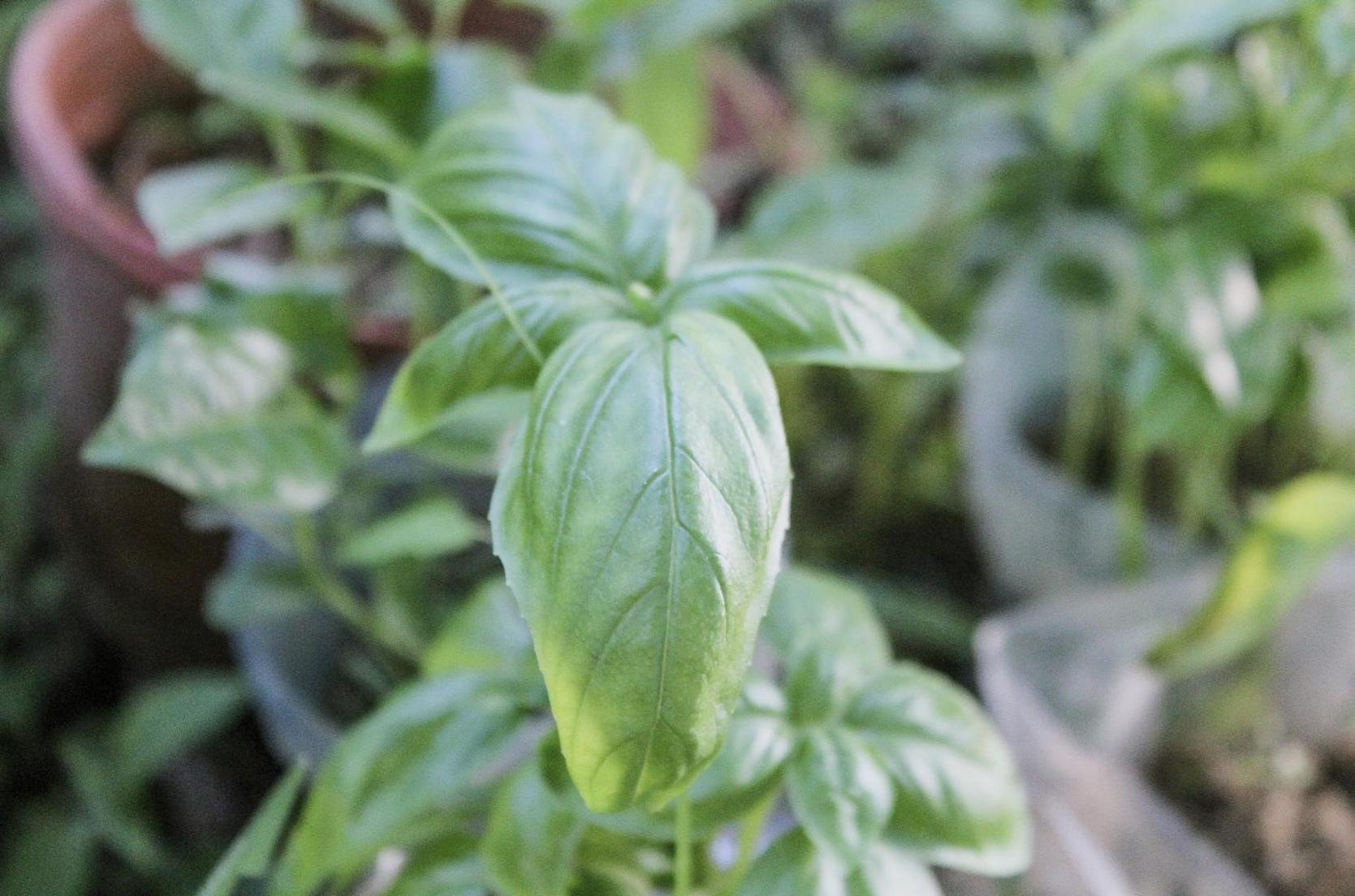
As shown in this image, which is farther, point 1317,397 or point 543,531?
point 1317,397

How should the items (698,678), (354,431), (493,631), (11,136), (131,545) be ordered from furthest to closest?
(11,136), (131,545), (354,431), (493,631), (698,678)

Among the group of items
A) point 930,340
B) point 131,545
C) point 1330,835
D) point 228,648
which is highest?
point 930,340

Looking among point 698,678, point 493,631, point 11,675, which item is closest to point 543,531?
point 698,678

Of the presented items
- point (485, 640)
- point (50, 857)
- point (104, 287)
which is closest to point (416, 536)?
point (485, 640)

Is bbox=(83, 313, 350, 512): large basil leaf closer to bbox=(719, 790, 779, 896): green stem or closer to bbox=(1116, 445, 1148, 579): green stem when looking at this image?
bbox=(719, 790, 779, 896): green stem

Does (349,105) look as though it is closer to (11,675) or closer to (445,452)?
(445,452)

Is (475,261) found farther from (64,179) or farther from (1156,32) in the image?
(64,179)

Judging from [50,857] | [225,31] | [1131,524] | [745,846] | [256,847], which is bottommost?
[1131,524]

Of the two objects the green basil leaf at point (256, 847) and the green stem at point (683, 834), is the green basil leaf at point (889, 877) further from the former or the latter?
the green basil leaf at point (256, 847)
